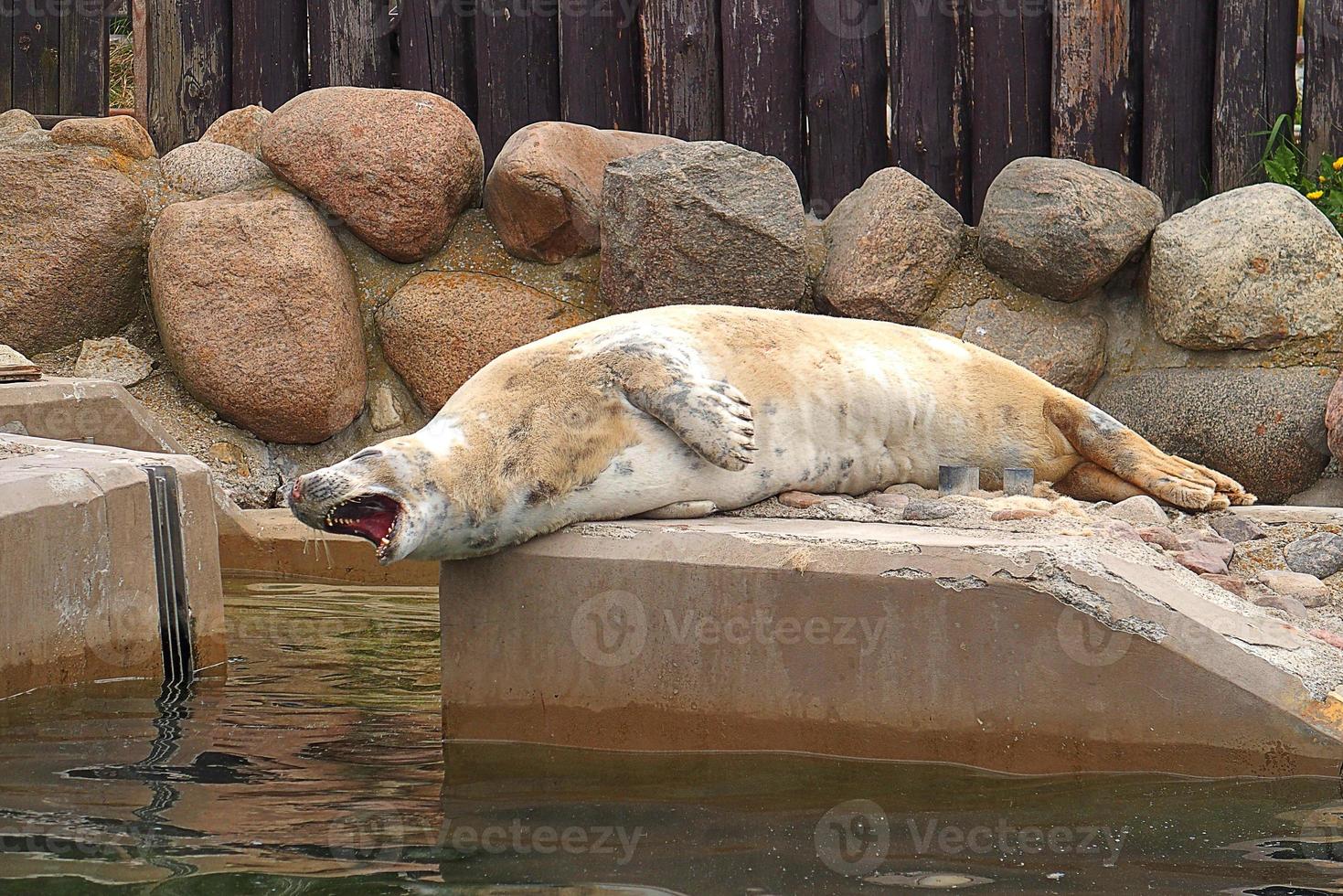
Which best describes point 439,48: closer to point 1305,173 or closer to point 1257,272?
point 1257,272

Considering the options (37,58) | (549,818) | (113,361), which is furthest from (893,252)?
(37,58)

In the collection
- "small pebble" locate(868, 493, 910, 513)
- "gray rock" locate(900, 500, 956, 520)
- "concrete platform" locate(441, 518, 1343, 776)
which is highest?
"gray rock" locate(900, 500, 956, 520)

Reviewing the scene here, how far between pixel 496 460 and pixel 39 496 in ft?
3.88

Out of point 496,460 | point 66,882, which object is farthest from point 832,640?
point 66,882

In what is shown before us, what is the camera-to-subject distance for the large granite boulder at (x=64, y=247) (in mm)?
6555

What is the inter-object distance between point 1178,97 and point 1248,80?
0.91 ft

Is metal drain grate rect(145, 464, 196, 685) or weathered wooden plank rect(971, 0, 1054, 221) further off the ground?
weathered wooden plank rect(971, 0, 1054, 221)

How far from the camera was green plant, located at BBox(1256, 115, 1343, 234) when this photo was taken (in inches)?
248

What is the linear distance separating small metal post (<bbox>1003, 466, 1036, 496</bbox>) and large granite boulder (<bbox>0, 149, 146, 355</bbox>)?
423 cm

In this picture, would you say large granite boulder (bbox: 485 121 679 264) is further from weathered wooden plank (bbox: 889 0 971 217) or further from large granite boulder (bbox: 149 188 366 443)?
weathered wooden plank (bbox: 889 0 971 217)

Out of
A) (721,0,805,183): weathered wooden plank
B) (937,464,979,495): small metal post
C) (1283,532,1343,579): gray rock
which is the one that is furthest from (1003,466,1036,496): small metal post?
(721,0,805,183): weathered wooden plank

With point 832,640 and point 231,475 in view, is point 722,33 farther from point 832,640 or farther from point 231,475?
point 832,640

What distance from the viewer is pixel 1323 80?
6262 mm

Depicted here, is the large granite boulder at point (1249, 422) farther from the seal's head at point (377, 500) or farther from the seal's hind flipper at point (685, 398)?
the seal's head at point (377, 500)
